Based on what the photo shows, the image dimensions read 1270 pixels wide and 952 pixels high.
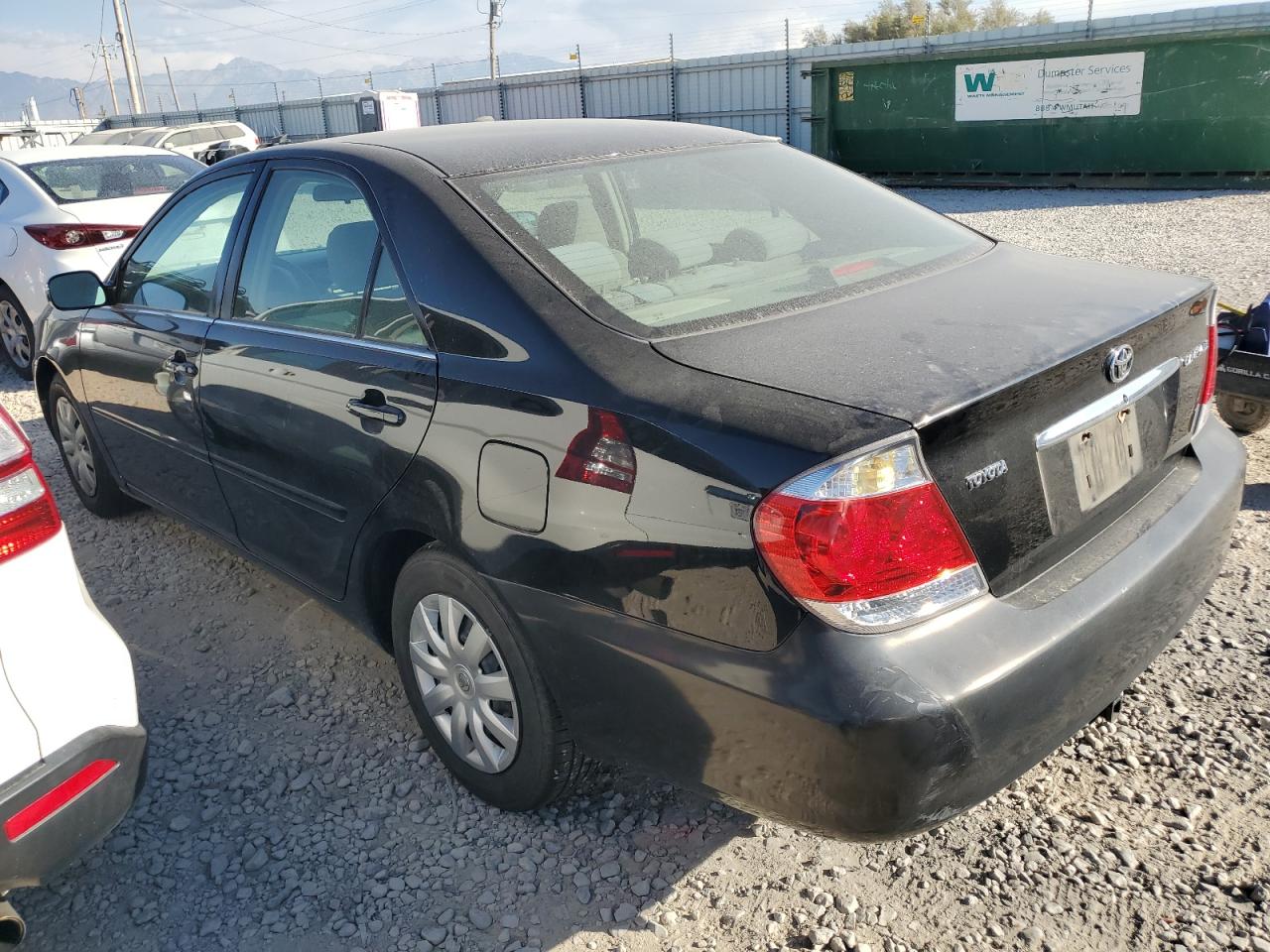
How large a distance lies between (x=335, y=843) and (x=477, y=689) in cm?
56

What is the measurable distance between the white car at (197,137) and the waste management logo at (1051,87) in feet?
43.8

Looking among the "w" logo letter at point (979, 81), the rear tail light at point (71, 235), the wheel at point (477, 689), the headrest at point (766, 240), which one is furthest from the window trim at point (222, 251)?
the "w" logo letter at point (979, 81)

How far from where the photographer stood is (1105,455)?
2254 millimetres

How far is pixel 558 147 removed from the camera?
293 cm

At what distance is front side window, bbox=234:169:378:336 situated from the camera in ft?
9.20

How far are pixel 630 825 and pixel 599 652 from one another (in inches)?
28.7

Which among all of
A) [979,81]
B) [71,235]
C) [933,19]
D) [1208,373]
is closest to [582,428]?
[1208,373]

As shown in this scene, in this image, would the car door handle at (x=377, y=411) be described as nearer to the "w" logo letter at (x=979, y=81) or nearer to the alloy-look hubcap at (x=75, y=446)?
the alloy-look hubcap at (x=75, y=446)

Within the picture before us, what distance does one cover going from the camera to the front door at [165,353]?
345 centimetres

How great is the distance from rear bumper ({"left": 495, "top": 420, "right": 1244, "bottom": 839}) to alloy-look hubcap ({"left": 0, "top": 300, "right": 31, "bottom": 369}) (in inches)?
266

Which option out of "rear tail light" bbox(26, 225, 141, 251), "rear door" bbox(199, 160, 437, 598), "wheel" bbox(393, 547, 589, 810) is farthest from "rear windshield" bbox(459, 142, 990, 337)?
"rear tail light" bbox(26, 225, 141, 251)

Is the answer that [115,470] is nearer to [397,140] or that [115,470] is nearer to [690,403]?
[397,140]

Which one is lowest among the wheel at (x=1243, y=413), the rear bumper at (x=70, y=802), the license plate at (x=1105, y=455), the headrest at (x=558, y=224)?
the wheel at (x=1243, y=413)

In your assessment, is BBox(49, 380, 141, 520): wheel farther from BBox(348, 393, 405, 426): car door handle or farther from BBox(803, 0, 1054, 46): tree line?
BBox(803, 0, 1054, 46): tree line
